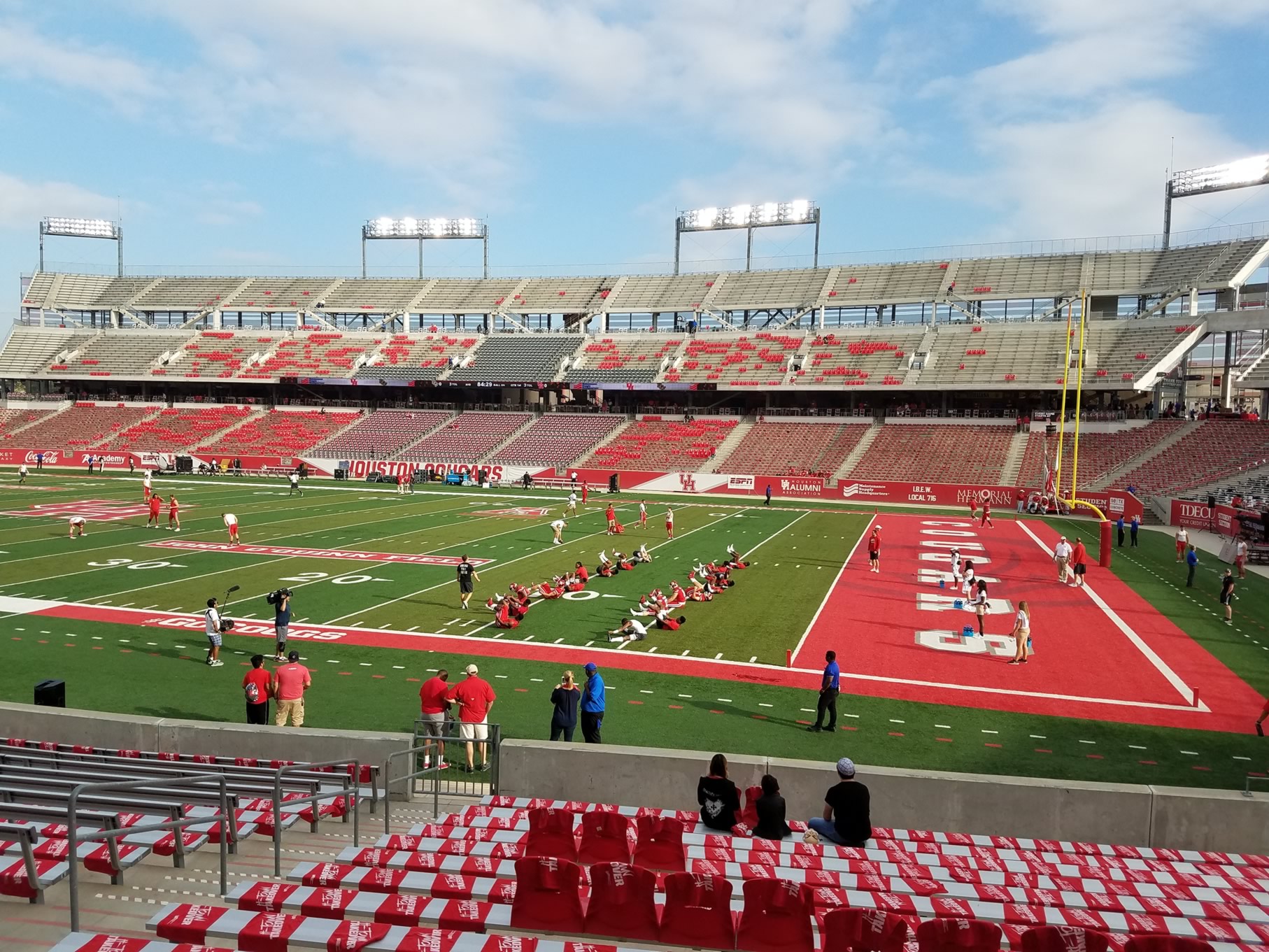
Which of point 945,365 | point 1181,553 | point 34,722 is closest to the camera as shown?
point 34,722

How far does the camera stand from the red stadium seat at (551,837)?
Result: 6.72 m

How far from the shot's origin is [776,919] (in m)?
5.29

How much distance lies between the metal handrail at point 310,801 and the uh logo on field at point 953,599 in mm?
13445

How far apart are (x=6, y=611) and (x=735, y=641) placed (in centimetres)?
1626

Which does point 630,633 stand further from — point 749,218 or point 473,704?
point 749,218

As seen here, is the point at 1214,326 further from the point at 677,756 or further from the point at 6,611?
the point at 6,611

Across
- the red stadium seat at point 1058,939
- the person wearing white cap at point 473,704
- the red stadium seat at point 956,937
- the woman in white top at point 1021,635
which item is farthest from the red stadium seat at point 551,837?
the woman in white top at point 1021,635

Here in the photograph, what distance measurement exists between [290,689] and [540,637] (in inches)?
280

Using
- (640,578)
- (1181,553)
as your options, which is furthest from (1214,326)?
(640,578)

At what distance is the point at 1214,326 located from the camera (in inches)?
2095

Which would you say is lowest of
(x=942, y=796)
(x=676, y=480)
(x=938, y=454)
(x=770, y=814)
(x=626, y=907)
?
(x=942, y=796)

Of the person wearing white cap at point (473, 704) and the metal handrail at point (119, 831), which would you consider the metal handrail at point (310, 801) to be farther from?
the person wearing white cap at point (473, 704)

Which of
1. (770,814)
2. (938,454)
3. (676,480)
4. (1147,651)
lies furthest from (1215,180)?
(770,814)

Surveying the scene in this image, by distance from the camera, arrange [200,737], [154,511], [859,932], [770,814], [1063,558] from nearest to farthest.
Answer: [859,932]
[770,814]
[200,737]
[1063,558]
[154,511]
